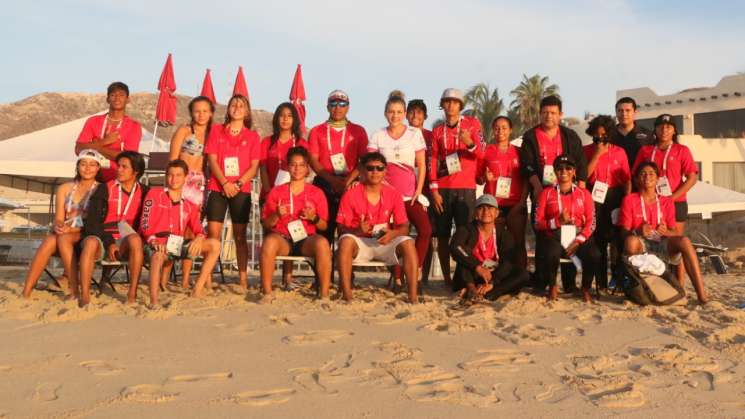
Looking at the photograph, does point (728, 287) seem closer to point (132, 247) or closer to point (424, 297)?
point (424, 297)

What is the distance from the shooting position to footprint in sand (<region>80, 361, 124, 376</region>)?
358 cm

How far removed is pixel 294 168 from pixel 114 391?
3.04 meters

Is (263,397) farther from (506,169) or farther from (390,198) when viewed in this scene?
(506,169)

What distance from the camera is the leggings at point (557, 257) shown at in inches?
230

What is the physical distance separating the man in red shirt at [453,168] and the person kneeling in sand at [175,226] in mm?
2100

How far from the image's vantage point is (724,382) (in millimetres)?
3484

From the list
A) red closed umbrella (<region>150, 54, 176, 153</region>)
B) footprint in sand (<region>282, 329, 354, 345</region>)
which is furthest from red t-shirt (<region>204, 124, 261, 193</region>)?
red closed umbrella (<region>150, 54, 176, 153</region>)

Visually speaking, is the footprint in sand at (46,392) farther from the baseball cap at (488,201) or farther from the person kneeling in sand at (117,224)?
the baseball cap at (488,201)

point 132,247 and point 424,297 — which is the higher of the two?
point 132,247

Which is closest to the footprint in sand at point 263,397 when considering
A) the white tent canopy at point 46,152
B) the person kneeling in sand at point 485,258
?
the person kneeling in sand at point 485,258

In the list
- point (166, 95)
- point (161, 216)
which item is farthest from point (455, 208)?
point (166, 95)

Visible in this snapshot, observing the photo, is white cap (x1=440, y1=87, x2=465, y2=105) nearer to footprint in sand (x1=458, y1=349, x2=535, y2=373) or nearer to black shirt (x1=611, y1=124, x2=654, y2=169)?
black shirt (x1=611, y1=124, x2=654, y2=169)

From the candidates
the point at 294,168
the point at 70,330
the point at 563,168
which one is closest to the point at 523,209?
the point at 563,168

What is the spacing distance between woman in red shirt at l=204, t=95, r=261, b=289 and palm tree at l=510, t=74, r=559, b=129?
2857 cm
